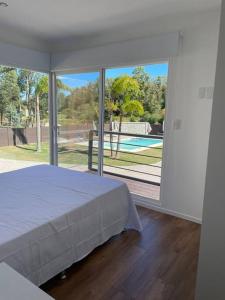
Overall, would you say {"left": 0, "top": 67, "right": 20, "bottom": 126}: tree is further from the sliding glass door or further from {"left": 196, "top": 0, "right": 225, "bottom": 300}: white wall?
{"left": 196, "top": 0, "right": 225, "bottom": 300}: white wall

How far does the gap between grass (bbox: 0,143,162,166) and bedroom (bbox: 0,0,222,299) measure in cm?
76

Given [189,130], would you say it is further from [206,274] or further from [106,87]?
[206,274]

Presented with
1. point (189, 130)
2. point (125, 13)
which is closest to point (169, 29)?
point (125, 13)

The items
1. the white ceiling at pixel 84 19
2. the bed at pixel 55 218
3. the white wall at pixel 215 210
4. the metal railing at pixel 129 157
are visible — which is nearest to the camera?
the white wall at pixel 215 210

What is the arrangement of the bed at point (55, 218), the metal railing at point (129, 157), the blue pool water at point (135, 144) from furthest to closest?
the blue pool water at point (135, 144) → the metal railing at point (129, 157) → the bed at point (55, 218)

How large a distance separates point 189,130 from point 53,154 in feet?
8.61

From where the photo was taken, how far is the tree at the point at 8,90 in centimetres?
364

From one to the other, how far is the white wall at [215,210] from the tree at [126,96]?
3004 mm

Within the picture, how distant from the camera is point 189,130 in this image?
2754mm

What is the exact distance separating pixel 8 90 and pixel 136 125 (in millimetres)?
2309

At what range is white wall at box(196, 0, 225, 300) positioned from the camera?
0.96 metres

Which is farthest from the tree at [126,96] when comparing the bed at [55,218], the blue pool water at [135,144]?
the bed at [55,218]

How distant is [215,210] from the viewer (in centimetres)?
103

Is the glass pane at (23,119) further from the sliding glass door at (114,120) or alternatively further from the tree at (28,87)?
the sliding glass door at (114,120)
